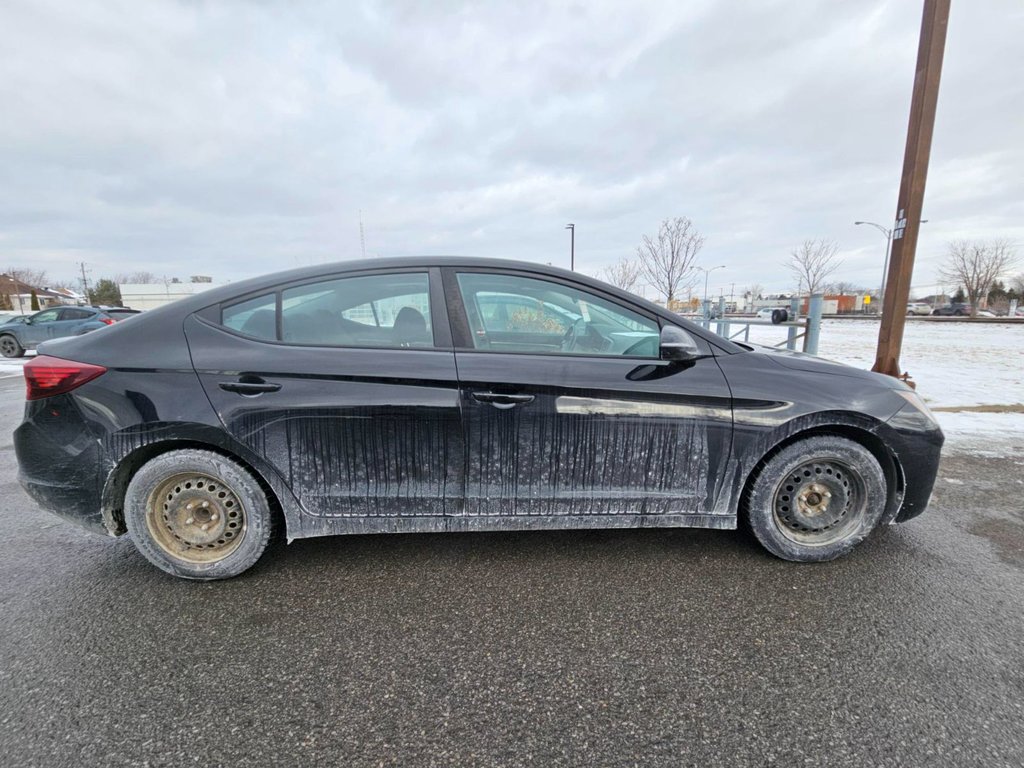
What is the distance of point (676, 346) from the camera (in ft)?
7.57

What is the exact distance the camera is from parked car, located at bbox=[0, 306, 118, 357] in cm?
1336

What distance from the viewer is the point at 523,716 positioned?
1.65m

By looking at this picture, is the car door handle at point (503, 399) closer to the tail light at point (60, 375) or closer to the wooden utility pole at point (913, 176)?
the tail light at point (60, 375)

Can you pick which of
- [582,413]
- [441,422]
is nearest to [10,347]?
[441,422]

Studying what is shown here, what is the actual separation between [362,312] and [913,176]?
603 cm

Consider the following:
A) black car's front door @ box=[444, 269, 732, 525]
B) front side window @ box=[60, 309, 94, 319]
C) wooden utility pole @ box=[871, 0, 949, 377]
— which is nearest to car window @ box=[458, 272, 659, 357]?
black car's front door @ box=[444, 269, 732, 525]

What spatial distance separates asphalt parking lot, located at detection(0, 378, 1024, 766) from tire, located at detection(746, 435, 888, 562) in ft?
0.50

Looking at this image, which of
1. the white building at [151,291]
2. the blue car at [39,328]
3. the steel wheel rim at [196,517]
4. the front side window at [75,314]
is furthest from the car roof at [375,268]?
the white building at [151,291]

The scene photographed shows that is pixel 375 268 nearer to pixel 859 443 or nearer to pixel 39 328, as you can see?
pixel 859 443

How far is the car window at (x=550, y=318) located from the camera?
8.19 feet

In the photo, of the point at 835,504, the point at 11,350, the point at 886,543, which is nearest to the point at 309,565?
the point at 835,504

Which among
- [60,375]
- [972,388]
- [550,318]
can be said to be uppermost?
[550,318]

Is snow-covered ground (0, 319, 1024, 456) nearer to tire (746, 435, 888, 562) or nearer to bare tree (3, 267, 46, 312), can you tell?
tire (746, 435, 888, 562)

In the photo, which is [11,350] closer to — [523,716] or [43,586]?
[43,586]
